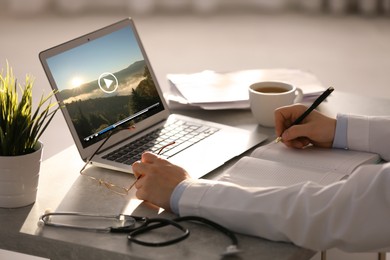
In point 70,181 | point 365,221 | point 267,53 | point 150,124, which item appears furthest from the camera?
point 267,53

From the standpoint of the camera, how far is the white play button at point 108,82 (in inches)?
82.7

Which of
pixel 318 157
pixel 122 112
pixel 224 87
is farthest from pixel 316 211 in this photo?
pixel 224 87

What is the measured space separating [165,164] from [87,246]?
0.30 metres

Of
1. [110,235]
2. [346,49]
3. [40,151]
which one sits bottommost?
[346,49]

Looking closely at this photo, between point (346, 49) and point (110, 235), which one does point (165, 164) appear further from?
point (346, 49)

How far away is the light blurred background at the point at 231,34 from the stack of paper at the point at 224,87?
1.94 meters

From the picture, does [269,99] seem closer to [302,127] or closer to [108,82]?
[302,127]

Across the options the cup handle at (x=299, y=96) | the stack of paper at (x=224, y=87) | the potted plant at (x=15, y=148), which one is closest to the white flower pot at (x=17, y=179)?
the potted plant at (x=15, y=148)

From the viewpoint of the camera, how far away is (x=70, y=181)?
74.3 inches

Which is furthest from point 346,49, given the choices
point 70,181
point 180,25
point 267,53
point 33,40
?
point 70,181

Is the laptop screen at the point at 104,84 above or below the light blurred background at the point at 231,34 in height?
above

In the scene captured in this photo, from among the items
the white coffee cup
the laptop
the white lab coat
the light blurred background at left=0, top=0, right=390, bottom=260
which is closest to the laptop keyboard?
the laptop

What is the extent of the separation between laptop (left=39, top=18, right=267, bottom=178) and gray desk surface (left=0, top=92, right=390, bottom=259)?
3.0 inches

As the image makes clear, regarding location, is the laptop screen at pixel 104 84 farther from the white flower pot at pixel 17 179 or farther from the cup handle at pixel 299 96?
the cup handle at pixel 299 96
